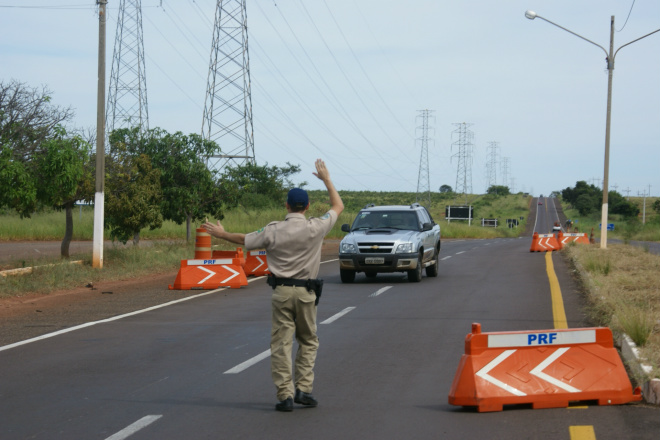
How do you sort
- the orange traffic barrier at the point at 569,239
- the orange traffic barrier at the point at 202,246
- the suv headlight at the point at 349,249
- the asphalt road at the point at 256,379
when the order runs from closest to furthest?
1. the asphalt road at the point at 256,379
2. the suv headlight at the point at 349,249
3. the orange traffic barrier at the point at 202,246
4. the orange traffic barrier at the point at 569,239

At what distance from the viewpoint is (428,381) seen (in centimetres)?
827

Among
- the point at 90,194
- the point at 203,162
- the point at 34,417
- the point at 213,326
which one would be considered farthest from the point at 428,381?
the point at 203,162

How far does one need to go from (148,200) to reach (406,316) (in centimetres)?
1337

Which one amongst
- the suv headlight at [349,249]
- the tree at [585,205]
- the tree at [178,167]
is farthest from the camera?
the tree at [585,205]

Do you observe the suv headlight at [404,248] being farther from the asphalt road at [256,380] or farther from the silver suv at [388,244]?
the asphalt road at [256,380]

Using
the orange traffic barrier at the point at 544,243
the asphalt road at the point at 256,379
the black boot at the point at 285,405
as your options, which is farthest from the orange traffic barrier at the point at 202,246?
the orange traffic barrier at the point at 544,243

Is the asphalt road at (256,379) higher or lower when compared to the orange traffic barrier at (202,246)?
lower

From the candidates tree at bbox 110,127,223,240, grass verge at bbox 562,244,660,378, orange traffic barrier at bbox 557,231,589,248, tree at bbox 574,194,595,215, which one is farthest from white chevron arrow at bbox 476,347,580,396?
tree at bbox 574,194,595,215

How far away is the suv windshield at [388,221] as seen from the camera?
68.3 feet

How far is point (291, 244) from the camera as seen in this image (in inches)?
275

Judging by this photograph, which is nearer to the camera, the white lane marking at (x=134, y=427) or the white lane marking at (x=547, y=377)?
the white lane marking at (x=134, y=427)

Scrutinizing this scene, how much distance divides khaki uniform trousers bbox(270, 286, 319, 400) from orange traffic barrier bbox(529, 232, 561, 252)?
102ft

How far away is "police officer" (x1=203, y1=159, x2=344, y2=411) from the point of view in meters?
6.96

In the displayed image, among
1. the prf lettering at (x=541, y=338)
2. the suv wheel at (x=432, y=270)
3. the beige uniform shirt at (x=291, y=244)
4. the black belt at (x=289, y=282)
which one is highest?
the beige uniform shirt at (x=291, y=244)
